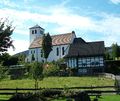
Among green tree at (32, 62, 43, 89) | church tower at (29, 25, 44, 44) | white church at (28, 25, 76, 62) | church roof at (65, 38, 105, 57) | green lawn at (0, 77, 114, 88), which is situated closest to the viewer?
green tree at (32, 62, 43, 89)

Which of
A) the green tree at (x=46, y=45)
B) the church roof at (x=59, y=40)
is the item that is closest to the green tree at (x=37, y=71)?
the green tree at (x=46, y=45)

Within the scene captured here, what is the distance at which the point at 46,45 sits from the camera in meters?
109

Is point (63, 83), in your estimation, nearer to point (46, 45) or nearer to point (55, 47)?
point (46, 45)

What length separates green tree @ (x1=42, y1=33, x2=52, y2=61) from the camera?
353ft

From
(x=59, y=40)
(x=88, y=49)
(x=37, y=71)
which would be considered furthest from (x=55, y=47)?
(x=37, y=71)

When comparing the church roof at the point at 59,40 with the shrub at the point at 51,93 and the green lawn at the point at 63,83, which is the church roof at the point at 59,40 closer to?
the green lawn at the point at 63,83

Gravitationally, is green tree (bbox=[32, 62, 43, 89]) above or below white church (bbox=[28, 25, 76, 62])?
below

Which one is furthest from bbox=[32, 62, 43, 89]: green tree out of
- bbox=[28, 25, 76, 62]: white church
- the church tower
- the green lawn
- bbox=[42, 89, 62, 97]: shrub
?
the church tower

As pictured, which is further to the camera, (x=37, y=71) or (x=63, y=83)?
(x=63, y=83)

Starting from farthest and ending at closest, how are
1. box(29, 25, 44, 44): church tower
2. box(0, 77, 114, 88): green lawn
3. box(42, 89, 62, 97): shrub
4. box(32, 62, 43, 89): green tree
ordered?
box(29, 25, 44, 44): church tower < box(0, 77, 114, 88): green lawn < box(32, 62, 43, 89): green tree < box(42, 89, 62, 97): shrub

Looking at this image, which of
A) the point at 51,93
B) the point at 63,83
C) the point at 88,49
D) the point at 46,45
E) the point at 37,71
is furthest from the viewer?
the point at 46,45

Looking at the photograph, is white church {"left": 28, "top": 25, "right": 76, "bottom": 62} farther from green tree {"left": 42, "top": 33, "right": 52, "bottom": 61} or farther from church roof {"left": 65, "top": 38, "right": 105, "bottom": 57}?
church roof {"left": 65, "top": 38, "right": 105, "bottom": 57}

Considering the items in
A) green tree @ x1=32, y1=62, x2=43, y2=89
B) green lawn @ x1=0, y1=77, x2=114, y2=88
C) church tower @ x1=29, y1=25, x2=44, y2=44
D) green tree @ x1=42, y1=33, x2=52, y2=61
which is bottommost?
green lawn @ x1=0, y1=77, x2=114, y2=88

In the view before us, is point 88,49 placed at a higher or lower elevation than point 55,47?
lower
